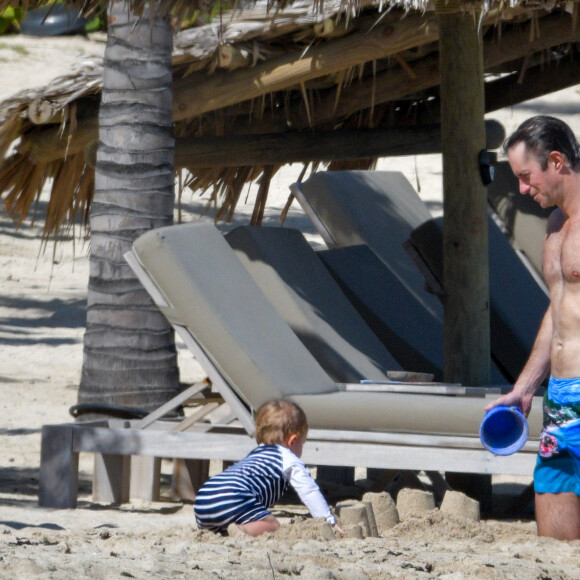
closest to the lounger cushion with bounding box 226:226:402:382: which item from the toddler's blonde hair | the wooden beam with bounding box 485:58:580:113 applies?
the toddler's blonde hair

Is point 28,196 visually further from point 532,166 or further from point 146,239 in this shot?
point 532,166

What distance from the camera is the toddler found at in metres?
3.79

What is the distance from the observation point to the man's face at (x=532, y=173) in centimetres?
347

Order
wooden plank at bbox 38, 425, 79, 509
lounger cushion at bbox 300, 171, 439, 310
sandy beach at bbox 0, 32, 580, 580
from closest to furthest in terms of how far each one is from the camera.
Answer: sandy beach at bbox 0, 32, 580, 580, wooden plank at bbox 38, 425, 79, 509, lounger cushion at bbox 300, 171, 439, 310

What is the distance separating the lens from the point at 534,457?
4.37 meters

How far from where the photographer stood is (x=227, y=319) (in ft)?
15.7

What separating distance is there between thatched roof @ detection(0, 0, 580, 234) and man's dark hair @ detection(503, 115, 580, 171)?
3.73ft

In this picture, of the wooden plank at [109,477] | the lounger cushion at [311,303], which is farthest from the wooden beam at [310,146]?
the wooden plank at [109,477]

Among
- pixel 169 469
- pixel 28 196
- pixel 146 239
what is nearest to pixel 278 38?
pixel 146 239

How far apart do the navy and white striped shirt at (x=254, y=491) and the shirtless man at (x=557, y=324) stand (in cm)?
74

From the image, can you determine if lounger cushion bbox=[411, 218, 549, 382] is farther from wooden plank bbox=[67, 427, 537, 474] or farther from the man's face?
the man's face

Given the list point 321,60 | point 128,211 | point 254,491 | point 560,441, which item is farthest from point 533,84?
point 254,491

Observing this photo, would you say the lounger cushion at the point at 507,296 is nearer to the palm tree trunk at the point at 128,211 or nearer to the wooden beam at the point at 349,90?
the wooden beam at the point at 349,90

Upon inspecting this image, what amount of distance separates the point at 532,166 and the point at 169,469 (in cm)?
347
